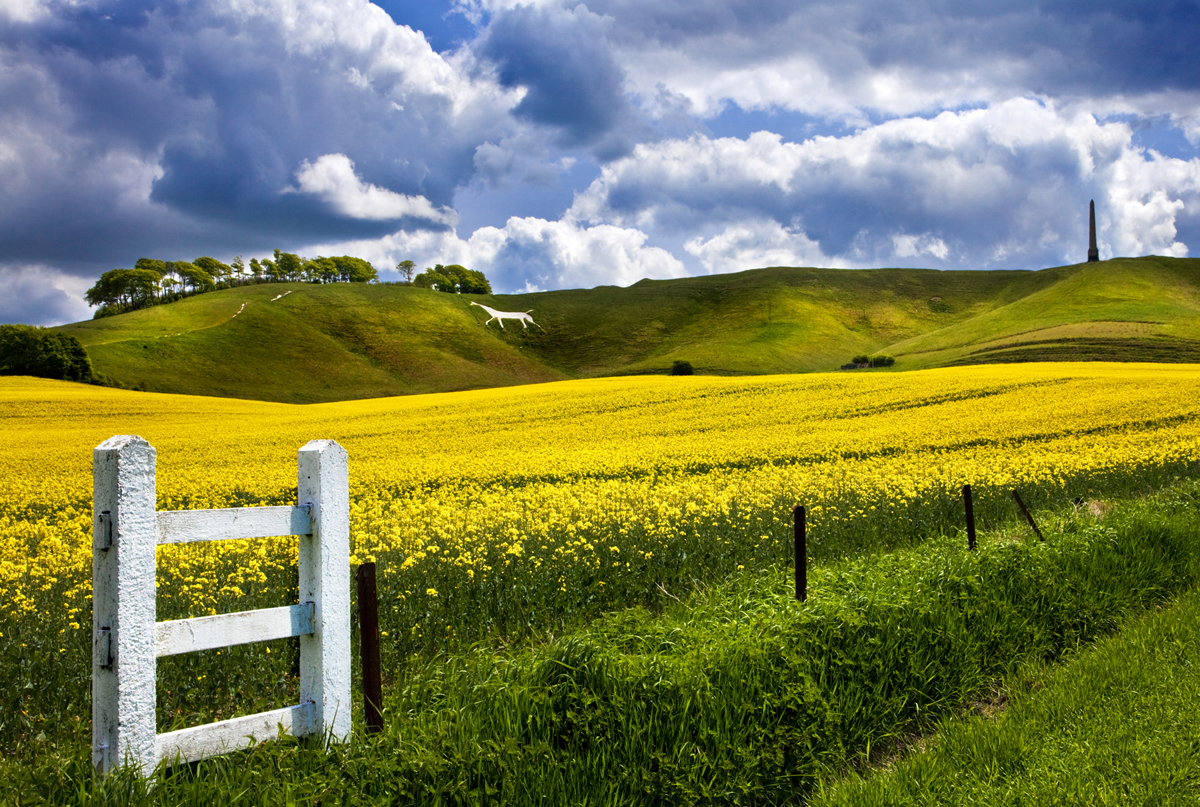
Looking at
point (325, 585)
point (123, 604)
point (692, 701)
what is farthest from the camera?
point (692, 701)

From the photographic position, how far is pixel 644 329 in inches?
4747

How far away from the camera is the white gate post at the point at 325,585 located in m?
3.40

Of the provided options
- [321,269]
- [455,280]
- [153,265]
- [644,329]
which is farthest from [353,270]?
[644,329]

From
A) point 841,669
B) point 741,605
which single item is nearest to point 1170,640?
point 841,669

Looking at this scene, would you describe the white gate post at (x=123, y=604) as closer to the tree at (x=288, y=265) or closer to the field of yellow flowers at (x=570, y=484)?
the field of yellow flowers at (x=570, y=484)

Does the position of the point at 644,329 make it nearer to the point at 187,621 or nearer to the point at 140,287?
the point at 140,287

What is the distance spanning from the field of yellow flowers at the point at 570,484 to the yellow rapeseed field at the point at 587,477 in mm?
50

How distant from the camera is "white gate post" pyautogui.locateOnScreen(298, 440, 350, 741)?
3.40 m

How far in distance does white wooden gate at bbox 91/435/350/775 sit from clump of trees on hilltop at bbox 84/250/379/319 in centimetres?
13355

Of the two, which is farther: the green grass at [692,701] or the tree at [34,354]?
the tree at [34,354]

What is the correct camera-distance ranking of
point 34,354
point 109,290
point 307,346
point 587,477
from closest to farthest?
point 587,477
point 34,354
point 307,346
point 109,290

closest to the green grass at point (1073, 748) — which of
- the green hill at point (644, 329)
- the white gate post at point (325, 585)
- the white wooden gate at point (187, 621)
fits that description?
the white gate post at point (325, 585)

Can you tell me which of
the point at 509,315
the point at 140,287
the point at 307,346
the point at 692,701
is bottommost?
the point at 692,701

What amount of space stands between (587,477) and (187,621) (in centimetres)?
1225
